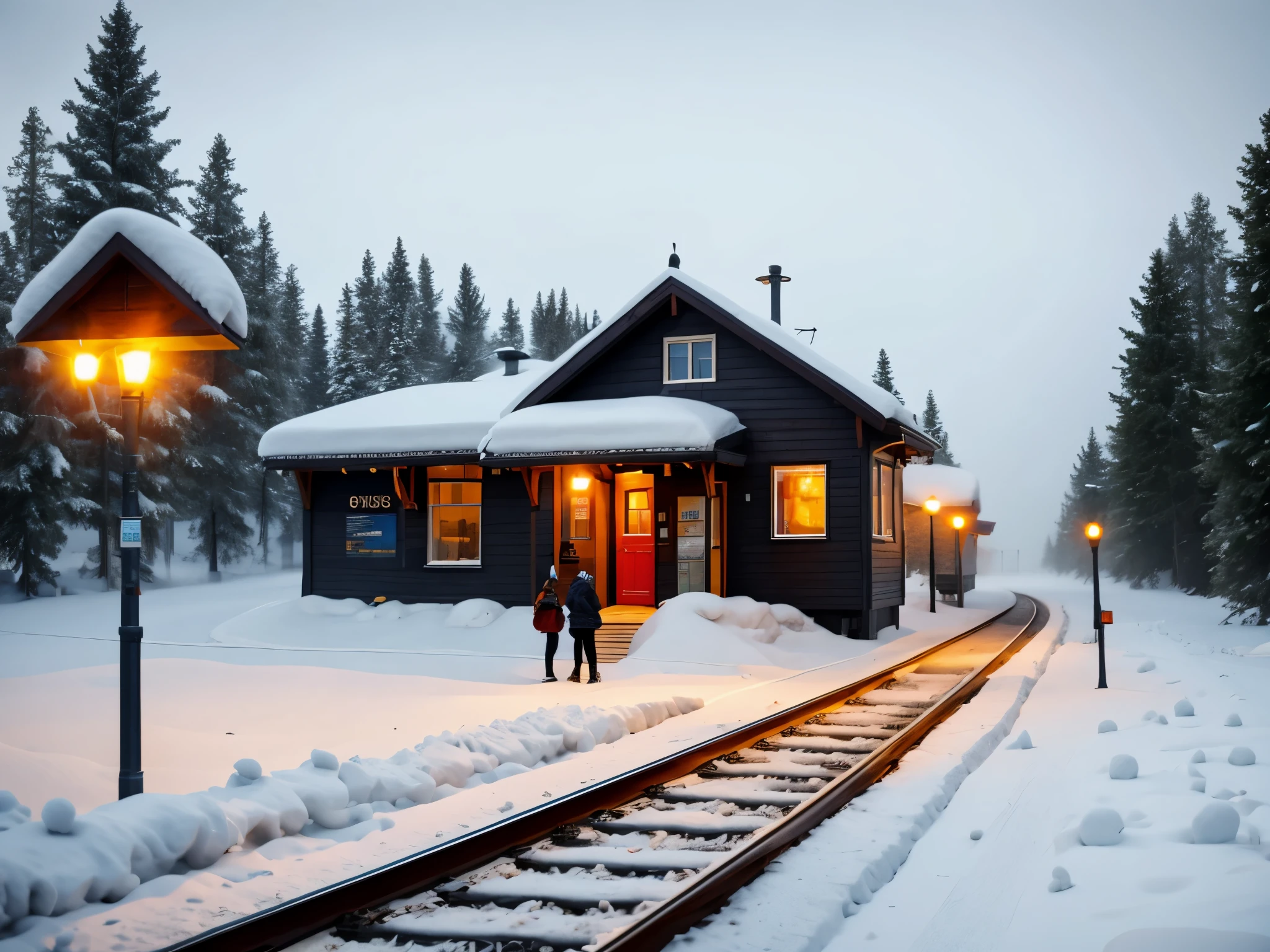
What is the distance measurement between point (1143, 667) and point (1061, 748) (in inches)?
262

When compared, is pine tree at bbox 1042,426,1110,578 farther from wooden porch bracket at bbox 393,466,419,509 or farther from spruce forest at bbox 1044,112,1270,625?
wooden porch bracket at bbox 393,466,419,509

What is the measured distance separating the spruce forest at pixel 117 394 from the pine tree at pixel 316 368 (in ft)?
31.3

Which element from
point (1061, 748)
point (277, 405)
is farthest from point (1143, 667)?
point (277, 405)

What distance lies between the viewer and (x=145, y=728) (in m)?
9.56

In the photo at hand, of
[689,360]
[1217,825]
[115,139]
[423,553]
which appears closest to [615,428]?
[689,360]

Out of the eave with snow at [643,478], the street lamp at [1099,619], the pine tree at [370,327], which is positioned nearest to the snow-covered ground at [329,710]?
the eave with snow at [643,478]

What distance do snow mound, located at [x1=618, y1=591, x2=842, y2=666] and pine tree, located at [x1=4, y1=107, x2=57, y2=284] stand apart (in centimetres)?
2835

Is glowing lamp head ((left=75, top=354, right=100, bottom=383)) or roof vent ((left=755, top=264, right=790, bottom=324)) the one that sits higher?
roof vent ((left=755, top=264, right=790, bottom=324))

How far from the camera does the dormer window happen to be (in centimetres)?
2092

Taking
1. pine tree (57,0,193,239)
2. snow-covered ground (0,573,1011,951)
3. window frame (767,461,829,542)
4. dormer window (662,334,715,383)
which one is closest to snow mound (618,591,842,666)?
snow-covered ground (0,573,1011,951)

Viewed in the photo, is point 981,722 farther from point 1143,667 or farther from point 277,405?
point 277,405

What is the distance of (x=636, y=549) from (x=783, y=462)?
3.50 meters

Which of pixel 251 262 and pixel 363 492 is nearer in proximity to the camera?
pixel 363 492

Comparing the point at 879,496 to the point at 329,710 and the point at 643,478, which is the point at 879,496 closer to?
the point at 643,478
